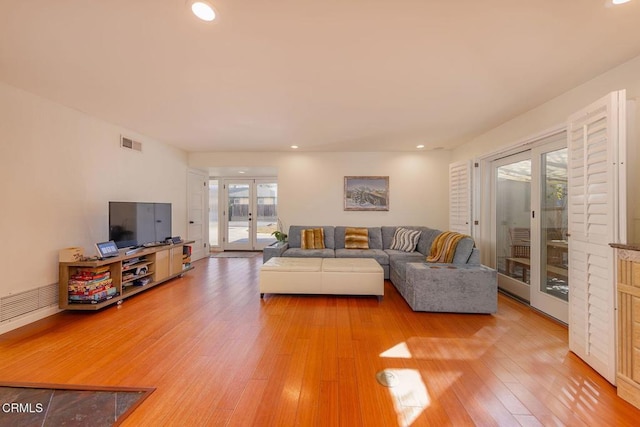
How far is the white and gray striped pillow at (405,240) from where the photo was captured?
14.5ft

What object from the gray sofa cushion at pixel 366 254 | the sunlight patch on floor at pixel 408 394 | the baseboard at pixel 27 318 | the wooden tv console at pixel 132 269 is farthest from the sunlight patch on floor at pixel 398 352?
the baseboard at pixel 27 318

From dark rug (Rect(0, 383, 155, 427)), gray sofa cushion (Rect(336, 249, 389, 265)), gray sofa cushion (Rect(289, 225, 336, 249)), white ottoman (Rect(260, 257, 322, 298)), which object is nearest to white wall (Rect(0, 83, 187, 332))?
dark rug (Rect(0, 383, 155, 427))

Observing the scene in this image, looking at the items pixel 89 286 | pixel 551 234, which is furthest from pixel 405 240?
pixel 89 286

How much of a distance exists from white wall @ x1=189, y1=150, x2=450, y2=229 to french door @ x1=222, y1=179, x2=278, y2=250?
63.2 inches

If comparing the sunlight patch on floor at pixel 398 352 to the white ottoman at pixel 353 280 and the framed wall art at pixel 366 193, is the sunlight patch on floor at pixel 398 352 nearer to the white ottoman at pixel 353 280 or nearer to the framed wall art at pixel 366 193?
the white ottoman at pixel 353 280

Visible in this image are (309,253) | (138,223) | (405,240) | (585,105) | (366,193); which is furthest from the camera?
(366,193)

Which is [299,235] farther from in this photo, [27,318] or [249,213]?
[27,318]

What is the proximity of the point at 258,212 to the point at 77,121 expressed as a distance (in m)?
4.23

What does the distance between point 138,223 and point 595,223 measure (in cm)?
500

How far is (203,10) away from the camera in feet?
4.83

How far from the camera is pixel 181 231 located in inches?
207

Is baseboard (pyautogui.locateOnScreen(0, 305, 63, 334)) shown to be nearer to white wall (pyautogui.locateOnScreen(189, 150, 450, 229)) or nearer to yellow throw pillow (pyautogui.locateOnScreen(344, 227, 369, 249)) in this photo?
white wall (pyautogui.locateOnScreen(189, 150, 450, 229))

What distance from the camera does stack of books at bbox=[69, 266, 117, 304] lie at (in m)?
2.83

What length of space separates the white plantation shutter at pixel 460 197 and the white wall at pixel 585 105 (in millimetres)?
500
